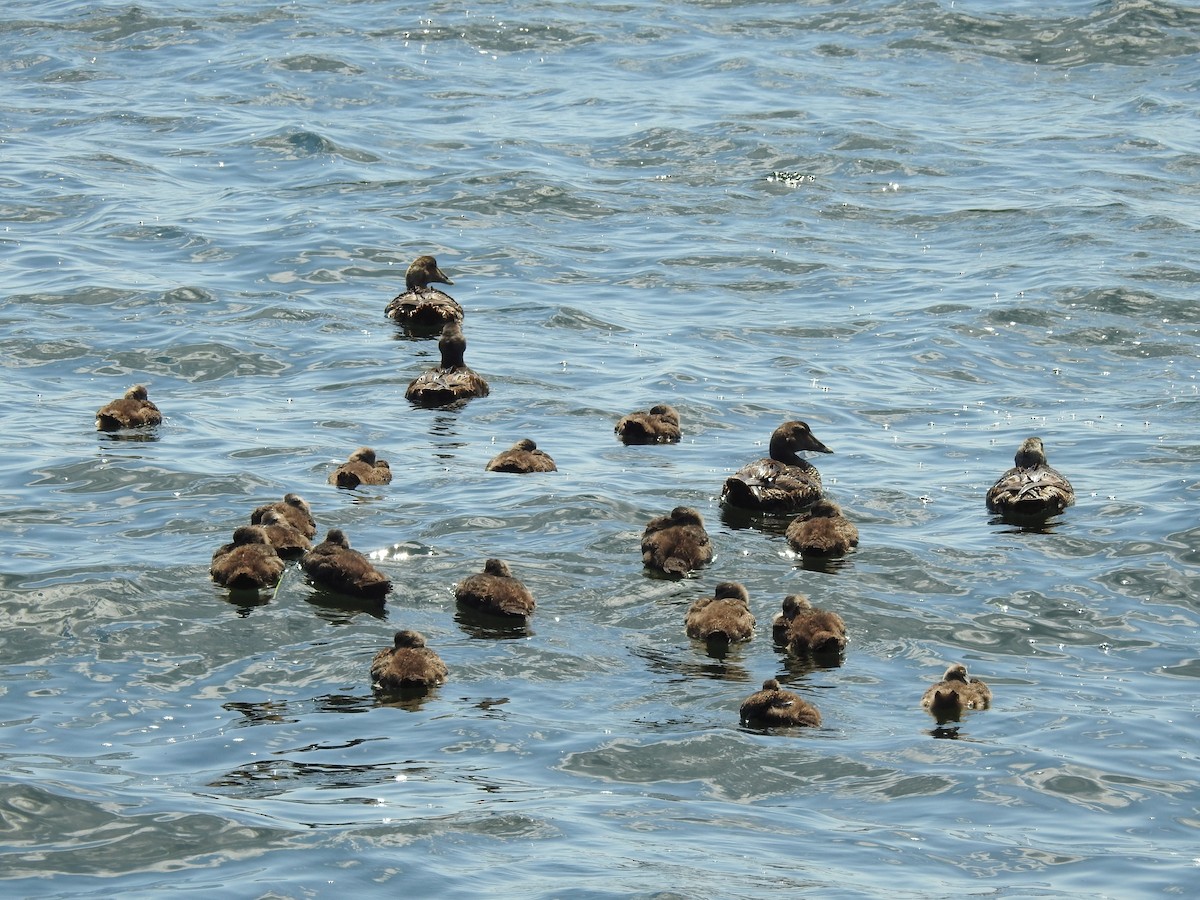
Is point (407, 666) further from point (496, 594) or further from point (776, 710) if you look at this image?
point (776, 710)

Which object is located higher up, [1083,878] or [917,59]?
[917,59]

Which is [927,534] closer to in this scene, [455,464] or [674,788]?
[455,464]

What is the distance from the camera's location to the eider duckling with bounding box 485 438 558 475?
17281 millimetres

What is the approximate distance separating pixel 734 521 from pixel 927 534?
65.5 inches

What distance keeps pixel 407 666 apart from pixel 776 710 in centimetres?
237

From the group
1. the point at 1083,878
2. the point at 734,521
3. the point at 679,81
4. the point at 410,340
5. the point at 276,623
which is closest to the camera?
the point at 1083,878

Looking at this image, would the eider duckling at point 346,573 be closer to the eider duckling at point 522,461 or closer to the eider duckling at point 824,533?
the eider duckling at point 522,461

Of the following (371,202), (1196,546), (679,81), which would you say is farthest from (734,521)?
(679,81)

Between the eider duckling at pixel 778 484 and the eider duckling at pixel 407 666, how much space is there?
189 inches

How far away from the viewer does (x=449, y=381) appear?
1991 cm

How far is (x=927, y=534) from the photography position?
16141 millimetres

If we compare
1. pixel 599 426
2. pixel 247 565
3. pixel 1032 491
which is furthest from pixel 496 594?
pixel 599 426

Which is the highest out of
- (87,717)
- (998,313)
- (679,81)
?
(679,81)

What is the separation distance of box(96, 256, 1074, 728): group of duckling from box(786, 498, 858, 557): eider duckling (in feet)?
0.04
